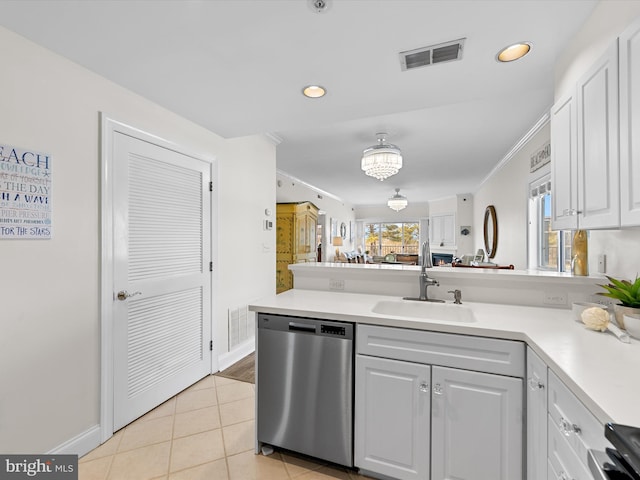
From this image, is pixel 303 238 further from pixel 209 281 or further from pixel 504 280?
pixel 504 280

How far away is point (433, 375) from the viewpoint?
58.6 inches

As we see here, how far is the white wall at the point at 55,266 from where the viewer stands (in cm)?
154

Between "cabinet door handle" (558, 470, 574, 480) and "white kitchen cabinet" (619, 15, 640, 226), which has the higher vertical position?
"white kitchen cabinet" (619, 15, 640, 226)

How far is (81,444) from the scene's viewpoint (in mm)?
1851

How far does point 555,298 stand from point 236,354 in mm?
2890

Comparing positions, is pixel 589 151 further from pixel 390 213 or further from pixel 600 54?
pixel 390 213

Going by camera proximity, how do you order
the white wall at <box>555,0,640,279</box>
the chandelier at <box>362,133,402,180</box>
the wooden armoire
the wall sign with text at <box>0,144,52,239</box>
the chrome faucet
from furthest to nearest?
the wooden armoire → the chandelier at <box>362,133,402,180</box> → the chrome faucet → the wall sign with text at <box>0,144,52,239</box> → the white wall at <box>555,0,640,279</box>

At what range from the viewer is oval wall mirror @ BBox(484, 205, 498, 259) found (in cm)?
580

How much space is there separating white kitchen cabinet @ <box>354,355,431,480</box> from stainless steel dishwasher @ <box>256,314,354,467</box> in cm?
7

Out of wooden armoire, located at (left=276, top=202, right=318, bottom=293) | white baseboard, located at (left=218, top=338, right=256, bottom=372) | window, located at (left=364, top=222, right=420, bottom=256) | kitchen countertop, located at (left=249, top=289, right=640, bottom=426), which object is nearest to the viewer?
kitchen countertop, located at (left=249, top=289, right=640, bottom=426)

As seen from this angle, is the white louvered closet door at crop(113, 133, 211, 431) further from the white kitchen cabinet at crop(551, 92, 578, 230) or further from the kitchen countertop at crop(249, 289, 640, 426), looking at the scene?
the white kitchen cabinet at crop(551, 92, 578, 230)

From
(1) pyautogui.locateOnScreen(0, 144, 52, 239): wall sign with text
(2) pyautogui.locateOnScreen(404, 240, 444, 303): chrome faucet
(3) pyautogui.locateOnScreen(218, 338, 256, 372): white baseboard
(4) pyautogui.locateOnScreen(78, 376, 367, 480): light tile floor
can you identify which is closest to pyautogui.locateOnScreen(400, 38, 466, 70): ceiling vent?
(2) pyautogui.locateOnScreen(404, 240, 444, 303): chrome faucet

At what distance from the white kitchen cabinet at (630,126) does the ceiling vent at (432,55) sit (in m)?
0.69

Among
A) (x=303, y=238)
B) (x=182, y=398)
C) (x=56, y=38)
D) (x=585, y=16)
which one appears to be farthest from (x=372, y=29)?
(x=303, y=238)
